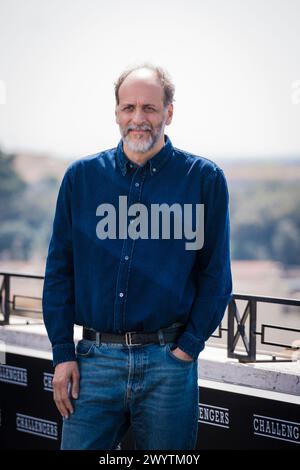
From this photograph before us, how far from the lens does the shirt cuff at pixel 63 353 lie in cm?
199

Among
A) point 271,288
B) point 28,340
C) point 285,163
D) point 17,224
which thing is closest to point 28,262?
point 17,224

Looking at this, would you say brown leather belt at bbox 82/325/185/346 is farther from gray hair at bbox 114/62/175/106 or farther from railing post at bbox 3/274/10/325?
railing post at bbox 3/274/10/325

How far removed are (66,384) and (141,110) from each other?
2.57 ft

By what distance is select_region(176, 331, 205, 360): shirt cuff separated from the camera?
1924 mm

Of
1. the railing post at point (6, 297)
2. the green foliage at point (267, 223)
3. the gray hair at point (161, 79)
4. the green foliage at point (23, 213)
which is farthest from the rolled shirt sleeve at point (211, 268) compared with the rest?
the green foliage at point (23, 213)

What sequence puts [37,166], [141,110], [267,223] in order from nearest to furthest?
[141,110]
[267,223]
[37,166]

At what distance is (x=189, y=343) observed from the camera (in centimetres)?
193

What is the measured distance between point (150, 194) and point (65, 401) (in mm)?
621

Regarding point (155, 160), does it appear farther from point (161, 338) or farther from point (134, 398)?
point (134, 398)

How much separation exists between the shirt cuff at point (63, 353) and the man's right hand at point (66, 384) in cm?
1

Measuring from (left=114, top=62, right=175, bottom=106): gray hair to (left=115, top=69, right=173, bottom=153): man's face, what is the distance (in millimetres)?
17

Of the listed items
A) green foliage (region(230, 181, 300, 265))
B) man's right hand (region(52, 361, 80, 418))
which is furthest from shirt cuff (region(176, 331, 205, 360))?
green foliage (region(230, 181, 300, 265))

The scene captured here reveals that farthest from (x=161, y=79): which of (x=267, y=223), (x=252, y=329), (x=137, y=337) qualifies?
(x=267, y=223)

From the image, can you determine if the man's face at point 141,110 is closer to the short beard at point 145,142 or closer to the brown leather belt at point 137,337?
the short beard at point 145,142
